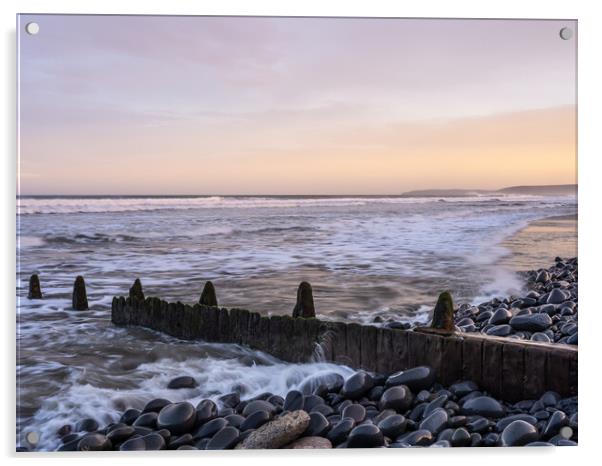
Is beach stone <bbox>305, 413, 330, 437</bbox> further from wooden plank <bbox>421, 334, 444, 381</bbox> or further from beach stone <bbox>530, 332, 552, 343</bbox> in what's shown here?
beach stone <bbox>530, 332, 552, 343</bbox>

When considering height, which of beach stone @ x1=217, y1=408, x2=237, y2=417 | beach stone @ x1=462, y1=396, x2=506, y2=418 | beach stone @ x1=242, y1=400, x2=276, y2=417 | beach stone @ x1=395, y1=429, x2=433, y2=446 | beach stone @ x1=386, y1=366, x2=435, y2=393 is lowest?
beach stone @ x1=395, y1=429, x2=433, y2=446

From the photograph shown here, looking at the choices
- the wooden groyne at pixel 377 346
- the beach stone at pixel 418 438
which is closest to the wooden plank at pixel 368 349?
the wooden groyne at pixel 377 346

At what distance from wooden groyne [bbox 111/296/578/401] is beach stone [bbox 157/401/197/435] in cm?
53

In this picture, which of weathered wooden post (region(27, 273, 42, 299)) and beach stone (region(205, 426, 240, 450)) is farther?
weathered wooden post (region(27, 273, 42, 299))

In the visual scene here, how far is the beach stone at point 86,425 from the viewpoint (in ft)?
12.3

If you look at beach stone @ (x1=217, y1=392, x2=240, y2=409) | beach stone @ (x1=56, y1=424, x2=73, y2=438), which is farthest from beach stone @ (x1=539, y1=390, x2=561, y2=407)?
beach stone @ (x1=56, y1=424, x2=73, y2=438)

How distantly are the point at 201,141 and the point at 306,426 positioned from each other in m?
1.90

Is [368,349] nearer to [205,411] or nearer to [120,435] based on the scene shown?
[205,411]

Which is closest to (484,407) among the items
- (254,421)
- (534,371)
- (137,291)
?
(534,371)

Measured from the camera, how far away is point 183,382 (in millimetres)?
→ 3932

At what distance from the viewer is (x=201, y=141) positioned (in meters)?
4.07

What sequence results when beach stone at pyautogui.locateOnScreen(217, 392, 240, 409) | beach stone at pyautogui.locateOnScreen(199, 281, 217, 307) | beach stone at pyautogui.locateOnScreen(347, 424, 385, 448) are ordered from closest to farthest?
beach stone at pyautogui.locateOnScreen(347, 424, 385, 448)
beach stone at pyautogui.locateOnScreen(217, 392, 240, 409)
beach stone at pyautogui.locateOnScreen(199, 281, 217, 307)

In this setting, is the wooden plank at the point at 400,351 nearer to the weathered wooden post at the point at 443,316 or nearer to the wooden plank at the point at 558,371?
the weathered wooden post at the point at 443,316

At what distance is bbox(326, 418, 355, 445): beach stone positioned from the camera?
370 cm
